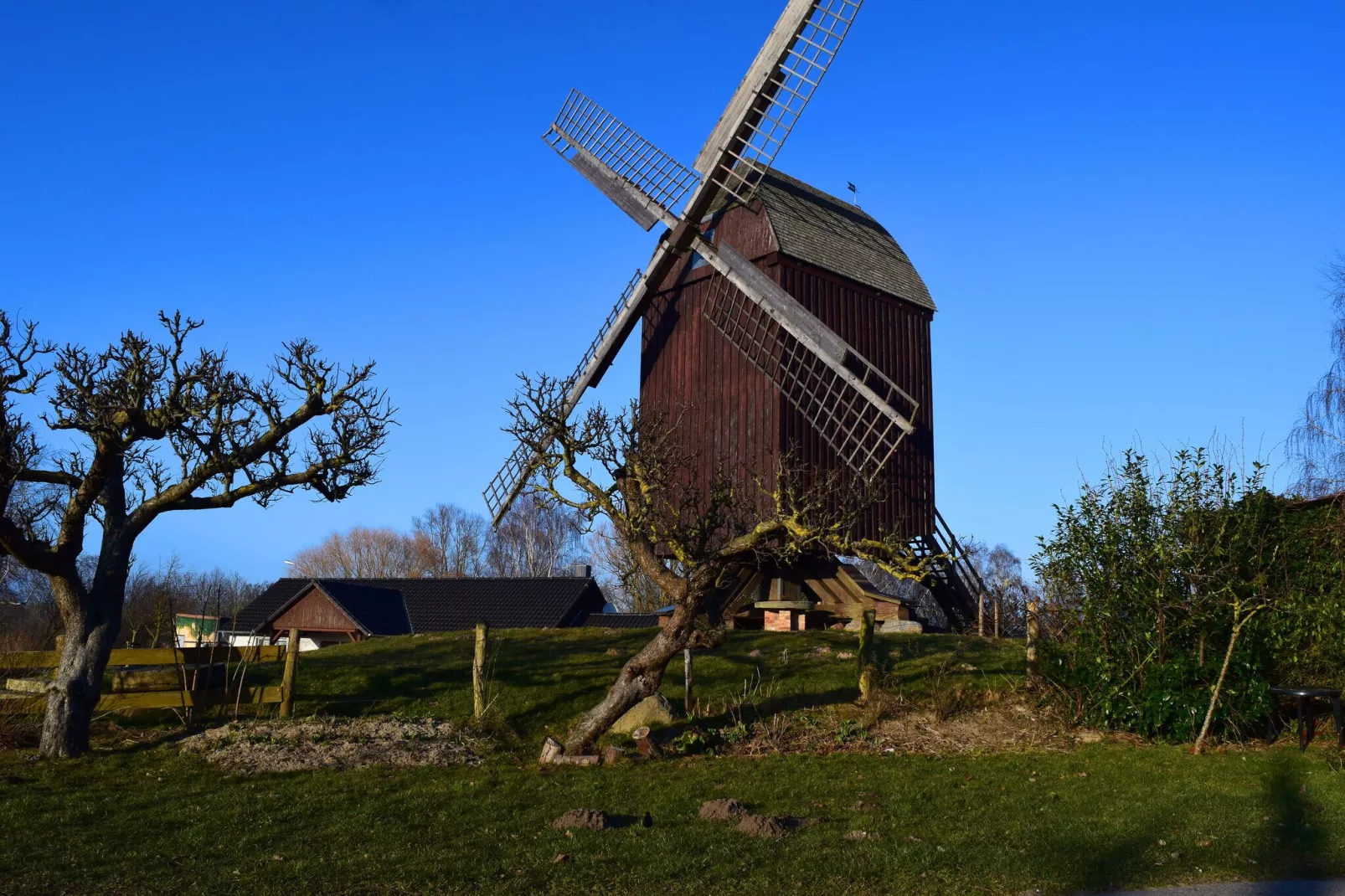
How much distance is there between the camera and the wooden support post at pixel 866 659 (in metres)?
16.0

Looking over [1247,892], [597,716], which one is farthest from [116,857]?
[1247,892]

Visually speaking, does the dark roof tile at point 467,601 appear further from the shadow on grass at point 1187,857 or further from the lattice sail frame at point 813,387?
the shadow on grass at point 1187,857

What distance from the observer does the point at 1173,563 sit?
1440 centimetres

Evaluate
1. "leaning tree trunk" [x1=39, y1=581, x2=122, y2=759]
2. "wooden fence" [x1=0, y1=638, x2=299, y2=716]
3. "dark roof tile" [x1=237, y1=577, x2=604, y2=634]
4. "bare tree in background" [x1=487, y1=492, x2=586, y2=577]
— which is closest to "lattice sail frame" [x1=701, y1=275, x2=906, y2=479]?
"wooden fence" [x1=0, y1=638, x2=299, y2=716]

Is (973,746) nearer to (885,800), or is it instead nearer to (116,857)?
(885,800)

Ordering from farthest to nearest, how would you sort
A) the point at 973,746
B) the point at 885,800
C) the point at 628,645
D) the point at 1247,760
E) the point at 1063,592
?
1. the point at 628,645
2. the point at 1063,592
3. the point at 973,746
4. the point at 1247,760
5. the point at 885,800

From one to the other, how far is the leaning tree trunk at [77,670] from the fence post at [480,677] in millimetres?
4983

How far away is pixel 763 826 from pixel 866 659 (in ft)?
23.7

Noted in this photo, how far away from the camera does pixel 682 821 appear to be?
10.1 m

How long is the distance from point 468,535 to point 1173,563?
8452cm

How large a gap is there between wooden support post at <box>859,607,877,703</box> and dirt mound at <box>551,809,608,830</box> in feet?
22.3

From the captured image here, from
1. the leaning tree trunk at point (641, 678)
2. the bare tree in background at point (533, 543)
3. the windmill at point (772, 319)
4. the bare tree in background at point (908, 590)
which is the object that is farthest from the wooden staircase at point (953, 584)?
the bare tree in background at point (533, 543)

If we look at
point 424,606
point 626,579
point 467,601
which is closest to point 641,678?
point 626,579

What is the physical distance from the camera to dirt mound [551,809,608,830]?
9.84 m
